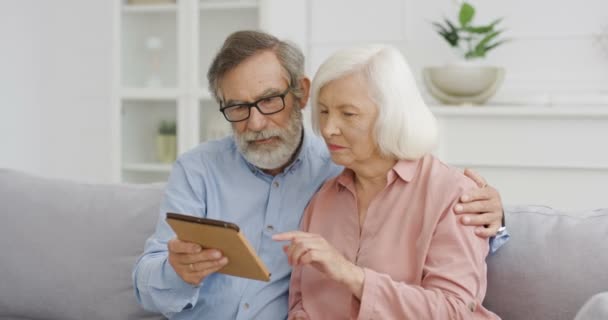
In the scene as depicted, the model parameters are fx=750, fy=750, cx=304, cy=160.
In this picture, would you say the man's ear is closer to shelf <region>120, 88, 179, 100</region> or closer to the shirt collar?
the shirt collar

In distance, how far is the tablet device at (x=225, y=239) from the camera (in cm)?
137

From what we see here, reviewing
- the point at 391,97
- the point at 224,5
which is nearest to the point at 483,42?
the point at 224,5

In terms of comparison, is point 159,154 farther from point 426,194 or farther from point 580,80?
point 426,194

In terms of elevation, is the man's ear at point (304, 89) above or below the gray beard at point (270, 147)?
above

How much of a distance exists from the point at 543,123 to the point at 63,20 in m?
2.85

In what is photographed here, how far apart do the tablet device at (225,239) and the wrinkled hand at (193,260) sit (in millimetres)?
12

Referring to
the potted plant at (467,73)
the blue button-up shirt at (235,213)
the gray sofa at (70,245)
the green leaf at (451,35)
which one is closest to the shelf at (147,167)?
the potted plant at (467,73)

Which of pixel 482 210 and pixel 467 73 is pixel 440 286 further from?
pixel 467 73

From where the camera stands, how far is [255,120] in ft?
5.85

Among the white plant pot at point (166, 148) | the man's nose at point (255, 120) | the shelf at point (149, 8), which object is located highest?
the shelf at point (149, 8)

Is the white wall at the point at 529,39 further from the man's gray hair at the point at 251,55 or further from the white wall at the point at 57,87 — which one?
the man's gray hair at the point at 251,55

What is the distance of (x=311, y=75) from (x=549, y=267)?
8.77 feet

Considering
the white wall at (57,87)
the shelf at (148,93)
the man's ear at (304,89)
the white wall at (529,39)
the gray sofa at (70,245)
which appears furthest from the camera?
the white wall at (57,87)

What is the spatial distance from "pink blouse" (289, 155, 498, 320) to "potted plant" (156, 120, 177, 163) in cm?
255
